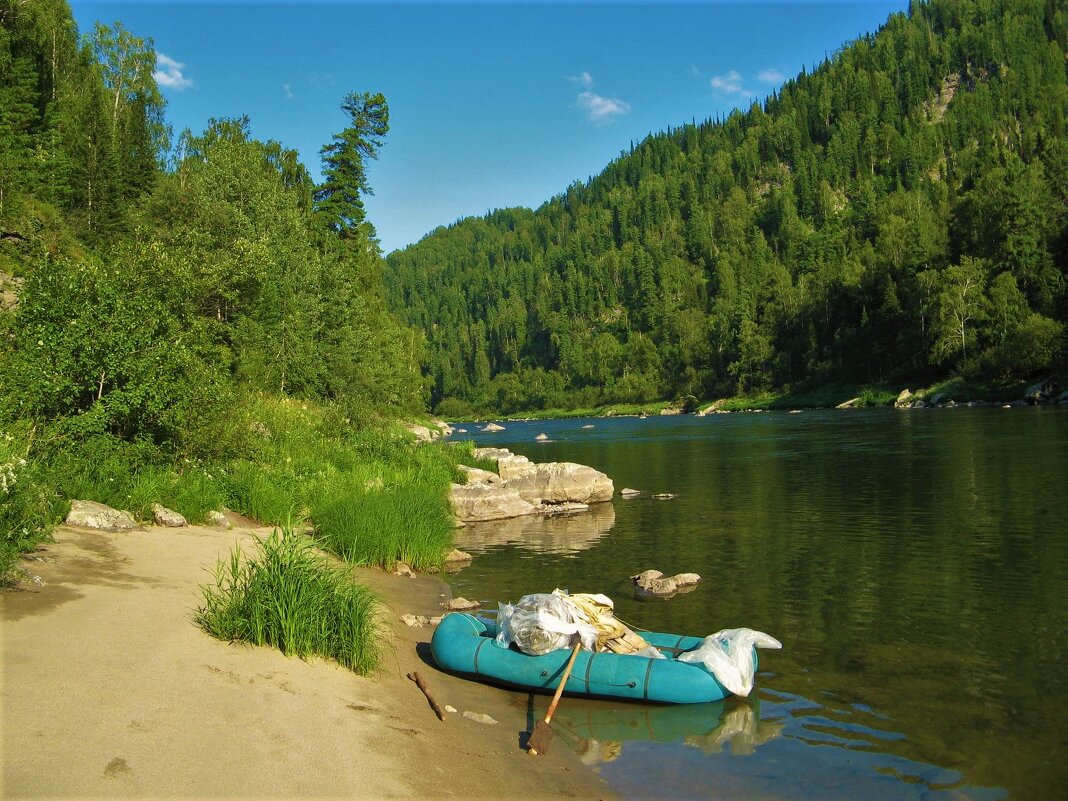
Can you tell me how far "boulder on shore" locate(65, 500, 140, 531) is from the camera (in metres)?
11.8

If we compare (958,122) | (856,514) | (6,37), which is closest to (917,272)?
(856,514)

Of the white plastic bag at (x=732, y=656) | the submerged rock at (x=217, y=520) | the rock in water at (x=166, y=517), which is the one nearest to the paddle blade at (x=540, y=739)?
the white plastic bag at (x=732, y=656)

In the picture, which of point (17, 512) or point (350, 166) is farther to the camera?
point (350, 166)

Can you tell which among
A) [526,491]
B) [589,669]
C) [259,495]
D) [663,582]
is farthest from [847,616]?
[526,491]

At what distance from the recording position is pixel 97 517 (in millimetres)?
12055

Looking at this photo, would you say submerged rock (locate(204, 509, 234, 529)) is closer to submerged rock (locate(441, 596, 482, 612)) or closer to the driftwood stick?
→ submerged rock (locate(441, 596, 482, 612))

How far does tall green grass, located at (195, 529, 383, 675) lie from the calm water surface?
265 centimetres

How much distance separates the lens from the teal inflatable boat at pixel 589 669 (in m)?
8.95

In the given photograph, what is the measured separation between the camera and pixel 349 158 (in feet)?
191

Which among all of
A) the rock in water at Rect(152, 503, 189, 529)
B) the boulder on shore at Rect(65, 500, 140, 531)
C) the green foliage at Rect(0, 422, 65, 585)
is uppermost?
the green foliage at Rect(0, 422, 65, 585)

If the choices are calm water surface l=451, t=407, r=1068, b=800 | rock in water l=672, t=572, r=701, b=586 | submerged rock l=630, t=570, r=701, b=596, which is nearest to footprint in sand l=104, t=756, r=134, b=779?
calm water surface l=451, t=407, r=1068, b=800

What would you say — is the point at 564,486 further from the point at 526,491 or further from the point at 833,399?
the point at 833,399

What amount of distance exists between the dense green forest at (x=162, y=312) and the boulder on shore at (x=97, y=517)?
309mm

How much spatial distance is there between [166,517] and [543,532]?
1141 centimetres
